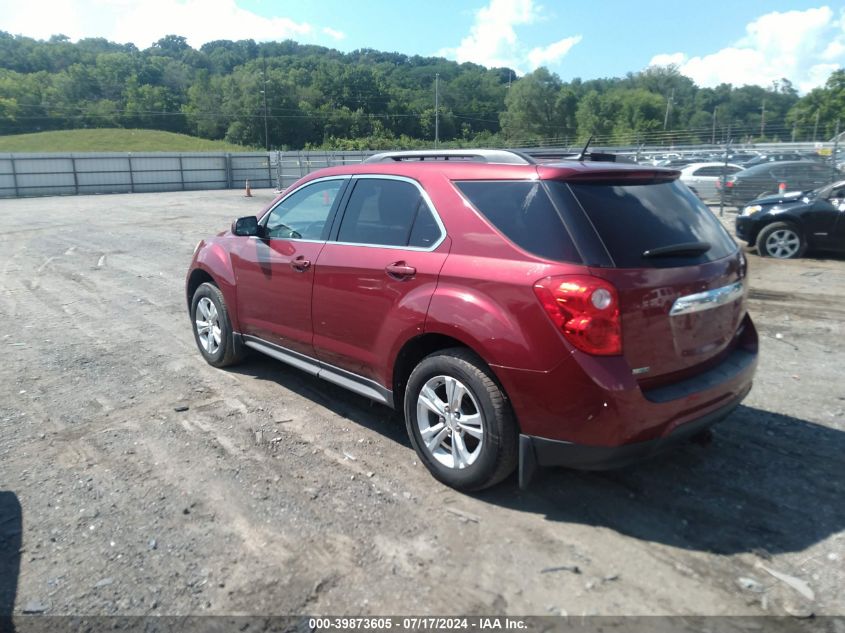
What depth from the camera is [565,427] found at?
3098 millimetres

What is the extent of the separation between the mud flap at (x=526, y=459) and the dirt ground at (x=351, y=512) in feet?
0.82

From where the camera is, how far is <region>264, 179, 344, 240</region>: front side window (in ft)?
15.1

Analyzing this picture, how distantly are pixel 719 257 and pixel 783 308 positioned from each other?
5.11 metres

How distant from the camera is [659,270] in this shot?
3.18 m

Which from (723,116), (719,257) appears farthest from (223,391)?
(723,116)

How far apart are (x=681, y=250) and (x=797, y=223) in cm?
940

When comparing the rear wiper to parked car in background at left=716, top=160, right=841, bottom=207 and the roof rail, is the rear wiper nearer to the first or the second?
the roof rail

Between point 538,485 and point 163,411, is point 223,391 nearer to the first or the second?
point 163,411

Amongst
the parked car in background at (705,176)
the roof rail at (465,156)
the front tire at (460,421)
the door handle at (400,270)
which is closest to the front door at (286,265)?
the roof rail at (465,156)

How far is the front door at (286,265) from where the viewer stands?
4.56 metres

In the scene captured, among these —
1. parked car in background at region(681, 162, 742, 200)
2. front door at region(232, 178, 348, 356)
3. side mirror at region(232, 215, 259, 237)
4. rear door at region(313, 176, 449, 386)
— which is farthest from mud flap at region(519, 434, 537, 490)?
parked car in background at region(681, 162, 742, 200)

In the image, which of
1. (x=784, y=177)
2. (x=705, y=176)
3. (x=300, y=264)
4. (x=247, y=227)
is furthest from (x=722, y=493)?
(x=705, y=176)

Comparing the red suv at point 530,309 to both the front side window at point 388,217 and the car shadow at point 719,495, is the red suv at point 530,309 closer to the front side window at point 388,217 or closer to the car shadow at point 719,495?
the front side window at point 388,217

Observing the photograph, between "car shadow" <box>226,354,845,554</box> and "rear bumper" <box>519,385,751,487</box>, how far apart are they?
347 mm
